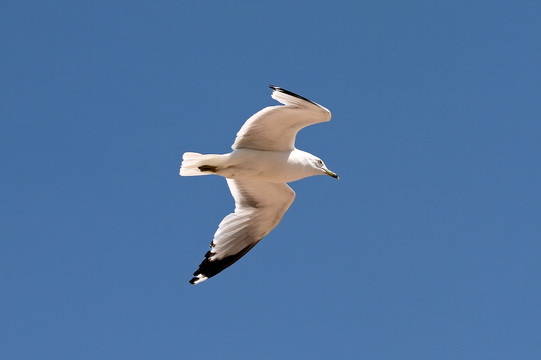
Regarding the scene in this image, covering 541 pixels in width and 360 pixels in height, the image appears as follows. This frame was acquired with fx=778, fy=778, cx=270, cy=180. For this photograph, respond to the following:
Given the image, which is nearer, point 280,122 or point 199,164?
point 280,122

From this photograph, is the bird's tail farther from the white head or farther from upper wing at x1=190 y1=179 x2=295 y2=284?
the white head

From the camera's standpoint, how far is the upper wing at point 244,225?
32.3 feet

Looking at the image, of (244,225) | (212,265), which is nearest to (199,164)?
(244,225)

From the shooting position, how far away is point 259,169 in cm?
908

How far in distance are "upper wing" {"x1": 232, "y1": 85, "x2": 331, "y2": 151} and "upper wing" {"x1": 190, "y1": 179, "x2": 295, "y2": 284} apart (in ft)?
2.57

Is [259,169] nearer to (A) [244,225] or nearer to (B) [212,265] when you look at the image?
(A) [244,225]

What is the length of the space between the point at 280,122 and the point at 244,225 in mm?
1724

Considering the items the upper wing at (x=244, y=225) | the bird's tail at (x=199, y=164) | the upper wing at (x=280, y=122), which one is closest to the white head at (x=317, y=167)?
the upper wing at (x=280, y=122)

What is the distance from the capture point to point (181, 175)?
359 inches

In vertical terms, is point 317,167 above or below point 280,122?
below

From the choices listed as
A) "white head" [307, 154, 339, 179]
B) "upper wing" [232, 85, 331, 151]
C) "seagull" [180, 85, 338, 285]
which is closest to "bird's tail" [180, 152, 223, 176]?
"seagull" [180, 85, 338, 285]

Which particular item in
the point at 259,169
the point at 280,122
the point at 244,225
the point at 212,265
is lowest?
the point at 212,265

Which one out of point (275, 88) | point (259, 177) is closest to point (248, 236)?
point (259, 177)

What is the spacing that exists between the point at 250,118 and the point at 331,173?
123 cm
